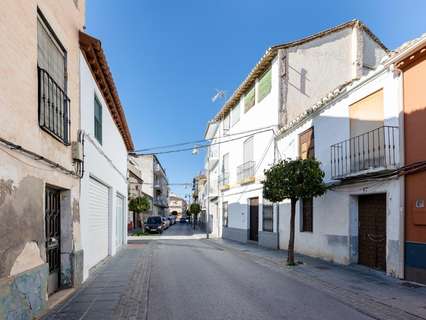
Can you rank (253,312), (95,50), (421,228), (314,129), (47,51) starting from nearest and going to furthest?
(253,312) → (47,51) → (421,228) → (95,50) → (314,129)

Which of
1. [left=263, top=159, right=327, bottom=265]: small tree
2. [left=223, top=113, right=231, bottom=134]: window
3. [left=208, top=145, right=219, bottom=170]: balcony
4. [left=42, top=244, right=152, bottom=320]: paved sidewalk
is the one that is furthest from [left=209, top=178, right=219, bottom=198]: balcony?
[left=42, top=244, right=152, bottom=320]: paved sidewalk

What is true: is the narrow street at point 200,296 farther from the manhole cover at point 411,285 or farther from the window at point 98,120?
the window at point 98,120

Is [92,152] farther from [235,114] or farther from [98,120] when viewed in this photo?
[235,114]

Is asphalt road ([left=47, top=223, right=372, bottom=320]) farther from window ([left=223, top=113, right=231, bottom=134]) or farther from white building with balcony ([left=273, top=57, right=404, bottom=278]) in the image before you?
window ([left=223, top=113, right=231, bottom=134])

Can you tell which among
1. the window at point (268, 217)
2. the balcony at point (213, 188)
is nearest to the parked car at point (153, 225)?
the balcony at point (213, 188)

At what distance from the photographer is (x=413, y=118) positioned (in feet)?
29.0

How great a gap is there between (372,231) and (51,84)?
8.70m

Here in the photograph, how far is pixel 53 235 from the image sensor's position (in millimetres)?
7453

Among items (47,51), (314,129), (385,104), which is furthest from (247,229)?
(47,51)

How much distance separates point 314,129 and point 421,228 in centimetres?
603

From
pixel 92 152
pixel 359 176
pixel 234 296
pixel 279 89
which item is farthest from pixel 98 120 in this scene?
pixel 279 89

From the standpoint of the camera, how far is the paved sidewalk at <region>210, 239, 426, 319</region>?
21.4 feet

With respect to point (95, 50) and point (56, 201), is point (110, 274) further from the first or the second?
point (95, 50)

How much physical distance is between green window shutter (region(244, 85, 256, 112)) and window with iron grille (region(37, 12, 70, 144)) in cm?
1446
